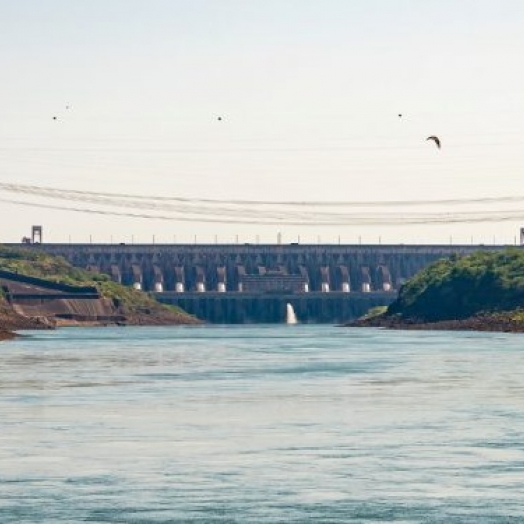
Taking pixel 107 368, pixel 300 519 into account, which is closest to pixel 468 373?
pixel 107 368

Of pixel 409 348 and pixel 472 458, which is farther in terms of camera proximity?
pixel 409 348

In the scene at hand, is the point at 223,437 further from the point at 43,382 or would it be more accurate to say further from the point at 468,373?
the point at 468,373

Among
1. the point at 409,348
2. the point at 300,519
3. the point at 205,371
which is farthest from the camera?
the point at 409,348

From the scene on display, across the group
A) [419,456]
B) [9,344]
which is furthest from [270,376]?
[9,344]

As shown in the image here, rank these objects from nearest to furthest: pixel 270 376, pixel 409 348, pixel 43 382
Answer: pixel 43 382, pixel 270 376, pixel 409 348

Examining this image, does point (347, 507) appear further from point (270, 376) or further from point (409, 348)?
point (409, 348)

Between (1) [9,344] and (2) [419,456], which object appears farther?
(1) [9,344]
